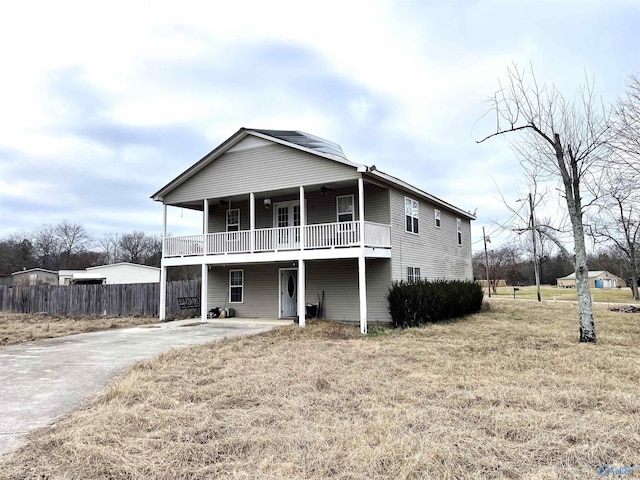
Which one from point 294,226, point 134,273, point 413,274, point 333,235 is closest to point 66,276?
point 134,273

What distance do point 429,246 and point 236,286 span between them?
28.7ft

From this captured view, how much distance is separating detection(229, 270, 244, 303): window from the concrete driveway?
Result: 306 cm

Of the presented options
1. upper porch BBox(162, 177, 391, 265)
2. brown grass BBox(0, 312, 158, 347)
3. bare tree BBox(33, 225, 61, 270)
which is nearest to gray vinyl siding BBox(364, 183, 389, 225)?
upper porch BBox(162, 177, 391, 265)

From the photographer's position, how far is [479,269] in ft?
196

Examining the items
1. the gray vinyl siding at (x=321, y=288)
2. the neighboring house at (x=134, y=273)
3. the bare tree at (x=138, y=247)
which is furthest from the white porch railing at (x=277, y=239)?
the bare tree at (x=138, y=247)

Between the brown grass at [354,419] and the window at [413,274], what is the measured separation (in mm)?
7821

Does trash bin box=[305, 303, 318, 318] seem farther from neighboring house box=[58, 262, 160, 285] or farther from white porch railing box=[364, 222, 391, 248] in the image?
neighboring house box=[58, 262, 160, 285]

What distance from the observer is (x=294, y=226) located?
53.1 ft

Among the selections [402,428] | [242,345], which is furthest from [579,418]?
[242,345]

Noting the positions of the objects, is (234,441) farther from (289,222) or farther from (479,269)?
(479,269)

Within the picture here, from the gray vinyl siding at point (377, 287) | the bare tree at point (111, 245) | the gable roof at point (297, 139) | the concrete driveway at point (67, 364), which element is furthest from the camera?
the bare tree at point (111, 245)

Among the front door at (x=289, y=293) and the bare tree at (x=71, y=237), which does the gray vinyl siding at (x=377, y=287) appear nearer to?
the front door at (x=289, y=293)

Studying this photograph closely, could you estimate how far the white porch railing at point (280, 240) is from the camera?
47.2 ft

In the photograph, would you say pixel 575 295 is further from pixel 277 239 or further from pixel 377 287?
pixel 277 239
